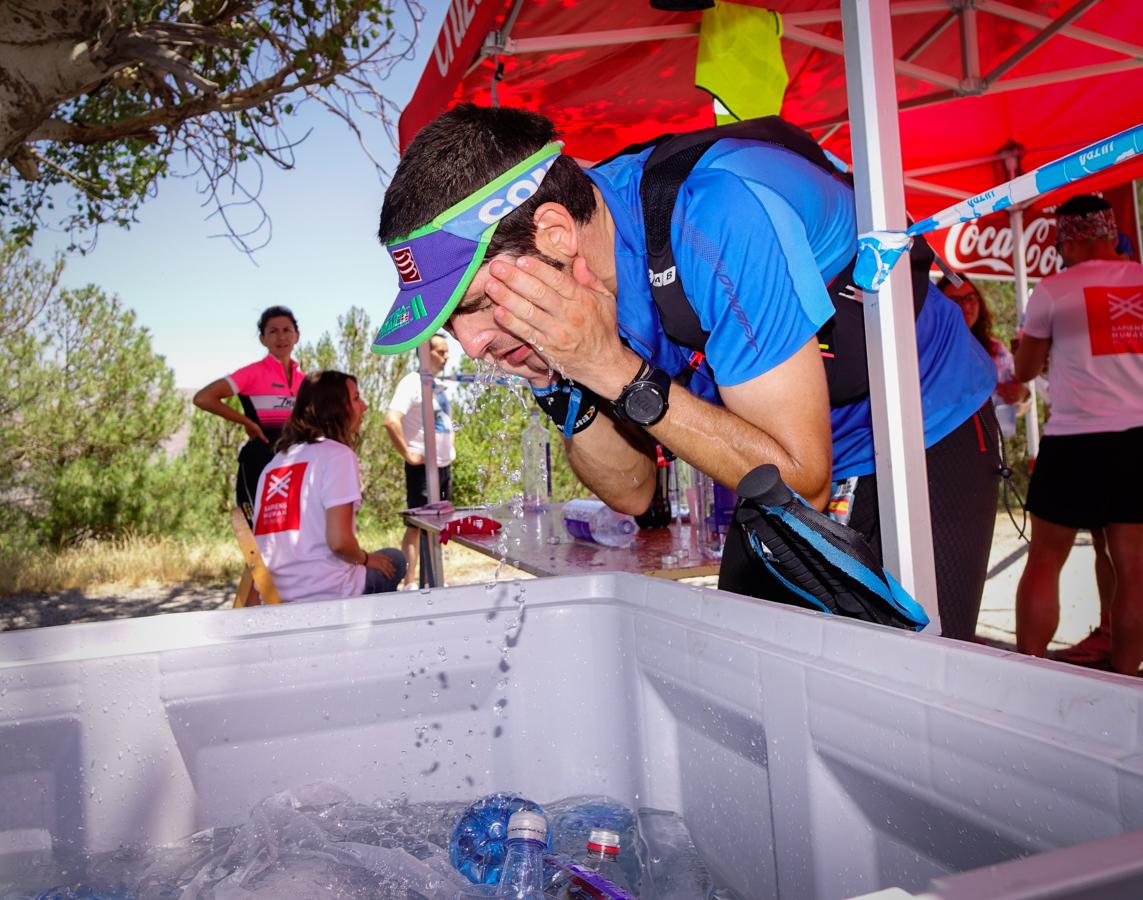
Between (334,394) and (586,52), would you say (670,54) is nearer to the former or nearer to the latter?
(586,52)

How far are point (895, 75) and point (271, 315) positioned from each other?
387 cm

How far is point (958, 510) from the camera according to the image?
5.07 ft

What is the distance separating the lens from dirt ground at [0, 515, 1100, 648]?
13.4 feet

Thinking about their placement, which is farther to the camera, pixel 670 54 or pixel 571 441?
pixel 670 54

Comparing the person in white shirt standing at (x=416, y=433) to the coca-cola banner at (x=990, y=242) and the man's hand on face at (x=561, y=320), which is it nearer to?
the coca-cola banner at (x=990, y=242)

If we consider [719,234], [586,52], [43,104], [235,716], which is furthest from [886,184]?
[43,104]

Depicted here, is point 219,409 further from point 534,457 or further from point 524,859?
point 524,859

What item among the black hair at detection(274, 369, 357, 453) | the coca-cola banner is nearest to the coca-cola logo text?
the coca-cola banner

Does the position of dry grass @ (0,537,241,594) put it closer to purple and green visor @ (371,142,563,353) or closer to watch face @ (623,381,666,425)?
purple and green visor @ (371,142,563,353)

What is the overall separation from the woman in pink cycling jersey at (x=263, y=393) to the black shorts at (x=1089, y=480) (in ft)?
12.2

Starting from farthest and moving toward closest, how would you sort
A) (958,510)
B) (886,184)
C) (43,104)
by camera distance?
1. (43,104)
2. (958,510)
3. (886,184)

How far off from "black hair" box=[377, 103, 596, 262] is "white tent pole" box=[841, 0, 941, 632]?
423mm

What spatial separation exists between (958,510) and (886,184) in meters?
0.61

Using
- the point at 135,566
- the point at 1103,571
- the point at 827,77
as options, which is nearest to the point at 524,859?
the point at 1103,571
